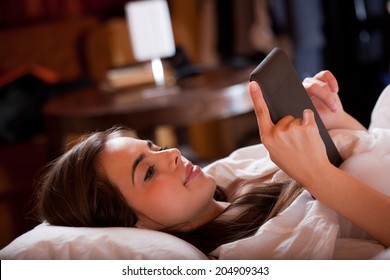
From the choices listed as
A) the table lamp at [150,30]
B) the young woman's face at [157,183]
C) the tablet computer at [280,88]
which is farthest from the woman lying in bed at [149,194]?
the table lamp at [150,30]

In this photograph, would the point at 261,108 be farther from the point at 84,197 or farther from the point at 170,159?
the point at 84,197

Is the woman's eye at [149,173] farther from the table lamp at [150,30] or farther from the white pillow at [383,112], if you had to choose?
the table lamp at [150,30]

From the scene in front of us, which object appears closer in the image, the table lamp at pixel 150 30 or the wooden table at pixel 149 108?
the wooden table at pixel 149 108

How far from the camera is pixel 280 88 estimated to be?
86 cm

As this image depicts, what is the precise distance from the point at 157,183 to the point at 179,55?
1.61 m

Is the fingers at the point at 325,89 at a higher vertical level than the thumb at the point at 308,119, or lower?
lower

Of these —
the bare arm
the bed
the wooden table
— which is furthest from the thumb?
the wooden table

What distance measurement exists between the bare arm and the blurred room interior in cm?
102

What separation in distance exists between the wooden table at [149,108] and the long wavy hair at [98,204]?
29.6 inches

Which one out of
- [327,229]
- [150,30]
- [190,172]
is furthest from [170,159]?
[150,30]

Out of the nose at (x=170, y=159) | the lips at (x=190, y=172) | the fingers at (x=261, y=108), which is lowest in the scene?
the lips at (x=190, y=172)

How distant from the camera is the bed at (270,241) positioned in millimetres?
849
